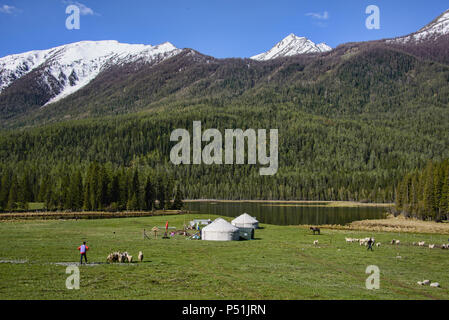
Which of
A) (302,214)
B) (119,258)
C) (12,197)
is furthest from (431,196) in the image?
(12,197)

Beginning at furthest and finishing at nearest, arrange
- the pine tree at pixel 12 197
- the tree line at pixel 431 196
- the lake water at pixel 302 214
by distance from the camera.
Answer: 1. the pine tree at pixel 12 197
2. the lake water at pixel 302 214
3. the tree line at pixel 431 196

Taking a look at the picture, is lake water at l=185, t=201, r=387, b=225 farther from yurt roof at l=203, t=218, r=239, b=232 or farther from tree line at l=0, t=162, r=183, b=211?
yurt roof at l=203, t=218, r=239, b=232

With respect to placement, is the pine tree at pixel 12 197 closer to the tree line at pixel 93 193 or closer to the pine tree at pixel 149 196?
the tree line at pixel 93 193

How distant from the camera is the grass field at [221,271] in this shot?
2353 centimetres

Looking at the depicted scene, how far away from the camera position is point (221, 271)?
30891mm

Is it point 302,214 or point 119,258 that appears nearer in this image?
point 119,258

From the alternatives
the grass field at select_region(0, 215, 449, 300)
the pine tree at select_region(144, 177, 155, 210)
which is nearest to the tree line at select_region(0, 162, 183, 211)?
the pine tree at select_region(144, 177, 155, 210)

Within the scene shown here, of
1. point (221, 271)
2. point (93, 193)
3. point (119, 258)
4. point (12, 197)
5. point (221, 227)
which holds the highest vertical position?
point (93, 193)

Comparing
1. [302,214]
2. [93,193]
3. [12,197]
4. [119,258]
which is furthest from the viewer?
[302,214]

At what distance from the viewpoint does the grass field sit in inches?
926

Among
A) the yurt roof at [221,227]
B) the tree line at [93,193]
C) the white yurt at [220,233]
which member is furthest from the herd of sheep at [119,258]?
the tree line at [93,193]

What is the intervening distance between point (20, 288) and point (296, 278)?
17.4m

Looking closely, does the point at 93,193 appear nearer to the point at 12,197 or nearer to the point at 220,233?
the point at 12,197
